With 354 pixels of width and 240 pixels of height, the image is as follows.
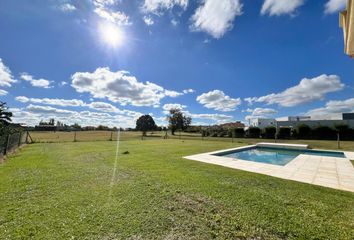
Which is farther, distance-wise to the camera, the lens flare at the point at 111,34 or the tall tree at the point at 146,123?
the tall tree at the point at 146,123

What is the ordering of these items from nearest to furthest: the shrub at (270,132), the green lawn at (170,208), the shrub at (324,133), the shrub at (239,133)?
the green lawn at (170,208) < the shrub at (324,133) < the shrub at (270,132) < the shrub at (239,133)

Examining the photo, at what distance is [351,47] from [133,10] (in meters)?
8.60

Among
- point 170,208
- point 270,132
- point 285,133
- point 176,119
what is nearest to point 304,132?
point 285,133

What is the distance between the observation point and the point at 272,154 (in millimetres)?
12812

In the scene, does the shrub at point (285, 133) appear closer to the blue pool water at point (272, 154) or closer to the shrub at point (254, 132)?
the shrub at point (254, 132)

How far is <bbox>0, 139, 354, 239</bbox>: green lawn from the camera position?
8.34 feet

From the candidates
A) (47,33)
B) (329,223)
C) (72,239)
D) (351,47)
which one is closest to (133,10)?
(47,33)

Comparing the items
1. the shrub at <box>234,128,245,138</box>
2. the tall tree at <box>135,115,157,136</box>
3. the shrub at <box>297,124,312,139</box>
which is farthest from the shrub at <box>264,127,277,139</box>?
the tall tree at <box>135,115,157,136</box>

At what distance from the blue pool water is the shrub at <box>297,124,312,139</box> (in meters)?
12.0

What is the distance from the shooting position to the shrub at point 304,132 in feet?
76.0

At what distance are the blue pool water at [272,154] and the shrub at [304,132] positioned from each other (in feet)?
39.4

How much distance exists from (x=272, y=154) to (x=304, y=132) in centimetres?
1450

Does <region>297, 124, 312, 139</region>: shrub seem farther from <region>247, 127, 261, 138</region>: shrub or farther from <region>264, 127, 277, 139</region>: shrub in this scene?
<region>247, 127, 261, 138</region>: shrub

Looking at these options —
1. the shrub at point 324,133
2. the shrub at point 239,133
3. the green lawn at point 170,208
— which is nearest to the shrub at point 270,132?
the shrub at point 239,133
